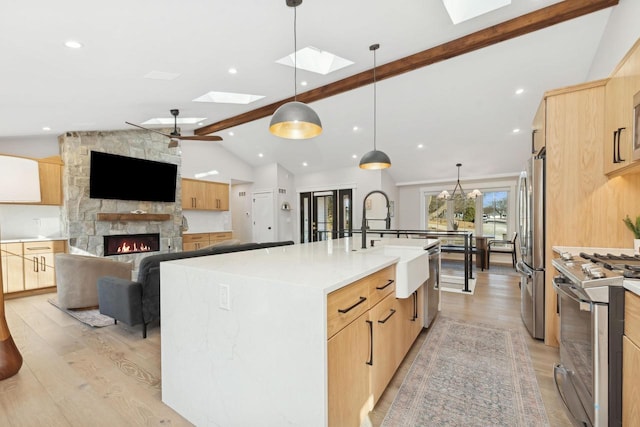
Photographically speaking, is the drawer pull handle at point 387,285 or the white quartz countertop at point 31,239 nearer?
the drawer pull handle at point 387,285

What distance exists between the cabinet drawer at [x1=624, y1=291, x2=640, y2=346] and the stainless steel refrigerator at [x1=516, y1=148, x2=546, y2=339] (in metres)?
1.52

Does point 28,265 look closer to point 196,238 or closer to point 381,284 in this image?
point 196,238

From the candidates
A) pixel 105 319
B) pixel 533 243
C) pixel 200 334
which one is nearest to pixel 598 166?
pixel 533 243

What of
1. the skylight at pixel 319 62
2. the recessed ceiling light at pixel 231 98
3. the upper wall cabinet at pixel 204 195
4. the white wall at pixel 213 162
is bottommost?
the upper wall cabinet at pixel 204 195

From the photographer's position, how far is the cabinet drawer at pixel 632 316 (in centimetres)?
116

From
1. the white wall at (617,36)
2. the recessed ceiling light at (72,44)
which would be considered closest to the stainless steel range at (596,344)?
the white wall at (617,36)

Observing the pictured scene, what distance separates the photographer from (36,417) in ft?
5.62

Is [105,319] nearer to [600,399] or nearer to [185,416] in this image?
[185,416]

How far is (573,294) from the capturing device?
1569 mm

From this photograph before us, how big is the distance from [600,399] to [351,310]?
121cm

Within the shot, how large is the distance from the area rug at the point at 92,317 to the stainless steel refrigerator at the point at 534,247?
175 inches

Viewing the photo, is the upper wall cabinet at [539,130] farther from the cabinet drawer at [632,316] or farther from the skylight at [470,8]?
the cabinet drawer at [632,316]

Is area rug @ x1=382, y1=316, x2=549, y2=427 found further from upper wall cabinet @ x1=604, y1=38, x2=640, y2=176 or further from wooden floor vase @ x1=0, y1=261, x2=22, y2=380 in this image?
wooden floor vase @ x1=0, y1=261, x2=22, y2=380

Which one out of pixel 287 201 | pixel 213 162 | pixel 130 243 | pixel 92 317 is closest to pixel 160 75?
pixel 92 317
